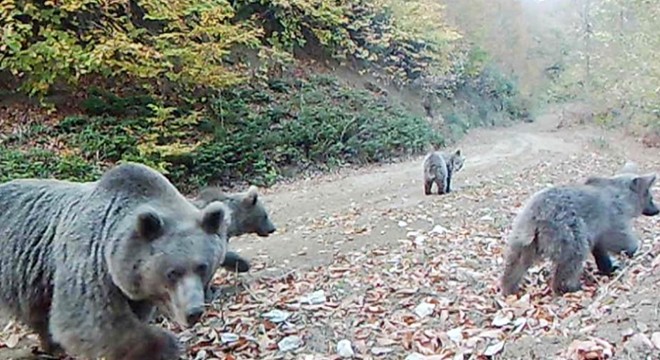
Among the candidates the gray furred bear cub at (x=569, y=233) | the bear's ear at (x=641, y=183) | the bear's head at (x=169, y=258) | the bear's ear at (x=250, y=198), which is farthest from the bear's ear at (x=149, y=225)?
the bear's ear at (x=641, y=183)

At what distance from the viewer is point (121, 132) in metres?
14.0

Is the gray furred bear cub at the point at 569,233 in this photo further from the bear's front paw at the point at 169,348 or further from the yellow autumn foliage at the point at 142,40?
the yellow autumn foliage at the point at 142,40

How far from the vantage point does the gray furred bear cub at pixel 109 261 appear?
332 centimetres

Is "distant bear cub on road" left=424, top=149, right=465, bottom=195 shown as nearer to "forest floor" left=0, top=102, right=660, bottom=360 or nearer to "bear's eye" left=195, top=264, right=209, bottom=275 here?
"forest floor" left=0, top=102, right=660, bottom=360

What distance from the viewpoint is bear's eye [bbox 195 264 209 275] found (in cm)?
331

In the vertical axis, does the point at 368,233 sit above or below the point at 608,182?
Answer: below

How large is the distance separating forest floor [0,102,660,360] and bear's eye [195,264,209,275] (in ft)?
3.75

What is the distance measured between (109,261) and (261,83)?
633 inches

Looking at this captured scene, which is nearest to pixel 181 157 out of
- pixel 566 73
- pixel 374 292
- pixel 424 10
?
pixel 374 292

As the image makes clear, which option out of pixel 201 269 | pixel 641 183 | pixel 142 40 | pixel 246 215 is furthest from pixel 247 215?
pixel 142 40

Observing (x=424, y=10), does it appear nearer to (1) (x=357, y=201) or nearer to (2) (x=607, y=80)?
(2) (x=607, y=80)

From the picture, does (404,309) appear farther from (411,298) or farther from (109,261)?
(109,261)

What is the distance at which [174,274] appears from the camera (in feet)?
10.7

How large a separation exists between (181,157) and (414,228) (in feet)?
23.8
